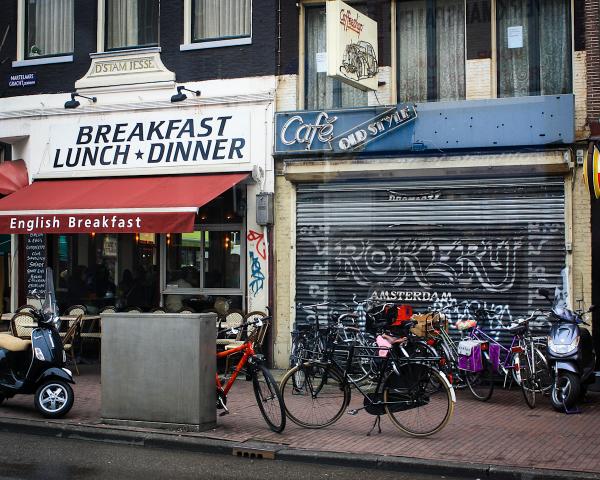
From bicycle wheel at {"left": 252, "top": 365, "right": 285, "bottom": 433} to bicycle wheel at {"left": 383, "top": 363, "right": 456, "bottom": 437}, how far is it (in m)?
1.15

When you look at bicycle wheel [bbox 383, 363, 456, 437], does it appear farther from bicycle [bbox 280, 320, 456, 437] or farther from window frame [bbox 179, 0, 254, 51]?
window frame [bbox 179, 0, 254, 51]

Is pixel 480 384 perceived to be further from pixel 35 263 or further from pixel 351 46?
pixel 35 263

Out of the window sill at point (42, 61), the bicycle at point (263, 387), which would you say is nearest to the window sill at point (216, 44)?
the window sill at point (42, 61)

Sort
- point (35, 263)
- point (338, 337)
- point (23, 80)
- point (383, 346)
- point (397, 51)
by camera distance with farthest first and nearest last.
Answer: point (23, 80) < point (35, 263) < point (397, 51) < point (338, 337) < point (383, 346)

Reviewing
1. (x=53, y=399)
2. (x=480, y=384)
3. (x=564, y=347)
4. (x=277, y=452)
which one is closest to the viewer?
(x=277, y=452)

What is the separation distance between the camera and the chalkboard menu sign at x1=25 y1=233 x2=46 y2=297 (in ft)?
52.5

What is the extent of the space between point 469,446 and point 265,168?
706 cm

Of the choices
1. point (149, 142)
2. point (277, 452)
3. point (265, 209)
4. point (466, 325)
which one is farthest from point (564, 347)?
point (149, 142)

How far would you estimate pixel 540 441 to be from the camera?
8719mm

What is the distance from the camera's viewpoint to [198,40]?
15078mm

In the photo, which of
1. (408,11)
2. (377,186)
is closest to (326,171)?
(377,186)

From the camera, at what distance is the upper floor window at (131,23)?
15602 millimetres

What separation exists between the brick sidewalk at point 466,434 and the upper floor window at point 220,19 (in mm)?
6937

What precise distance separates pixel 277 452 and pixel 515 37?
8222 millimetres
